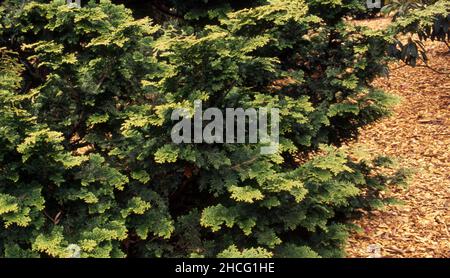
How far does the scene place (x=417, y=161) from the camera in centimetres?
560

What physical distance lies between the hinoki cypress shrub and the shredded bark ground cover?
0.48m

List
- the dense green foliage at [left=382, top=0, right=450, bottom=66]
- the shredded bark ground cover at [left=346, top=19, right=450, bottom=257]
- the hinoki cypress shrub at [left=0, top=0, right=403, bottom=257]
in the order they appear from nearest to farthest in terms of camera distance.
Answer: the hinoki cypress shrub at [left=0, top=0, right=403, bottom=257] → the shredded bark ground cover at [left=346, top=19, right=450, bottom=257] → the dense green foliage at [left=382, top=0, right=450, bottom=66]

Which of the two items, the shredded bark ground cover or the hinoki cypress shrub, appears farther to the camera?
the shredded bark ground cover

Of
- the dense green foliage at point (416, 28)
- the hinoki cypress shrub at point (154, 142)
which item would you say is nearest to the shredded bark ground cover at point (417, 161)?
the hinoki cypress shrub at point (154, 142)

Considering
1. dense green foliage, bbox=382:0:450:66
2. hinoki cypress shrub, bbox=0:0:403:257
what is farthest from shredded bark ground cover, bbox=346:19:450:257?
dense green foliage, bbox=382:0:450:66

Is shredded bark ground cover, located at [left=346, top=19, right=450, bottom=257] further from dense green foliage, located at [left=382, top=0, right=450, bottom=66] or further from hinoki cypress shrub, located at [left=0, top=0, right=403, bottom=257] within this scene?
Result: dense green foliage, located at [left=382, top=0, right=450, bottom=66]

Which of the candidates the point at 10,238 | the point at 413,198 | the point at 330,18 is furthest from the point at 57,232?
Result: the point at 413,198

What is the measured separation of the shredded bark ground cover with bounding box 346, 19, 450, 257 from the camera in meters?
4.10

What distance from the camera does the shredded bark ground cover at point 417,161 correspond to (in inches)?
161

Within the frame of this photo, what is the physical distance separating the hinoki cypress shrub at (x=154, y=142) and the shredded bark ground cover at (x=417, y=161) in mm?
480

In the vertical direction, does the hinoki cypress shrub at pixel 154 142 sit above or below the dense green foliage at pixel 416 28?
below

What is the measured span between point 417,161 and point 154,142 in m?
3.83

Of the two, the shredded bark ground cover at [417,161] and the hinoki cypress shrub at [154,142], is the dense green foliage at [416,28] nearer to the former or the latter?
the shredded bark ground cover at [417,161]

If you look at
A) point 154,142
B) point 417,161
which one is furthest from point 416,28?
point 154,142
